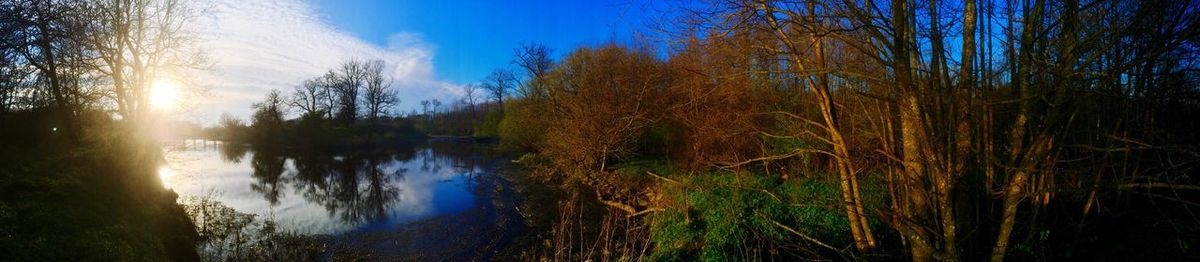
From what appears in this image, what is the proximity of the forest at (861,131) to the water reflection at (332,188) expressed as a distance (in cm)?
301

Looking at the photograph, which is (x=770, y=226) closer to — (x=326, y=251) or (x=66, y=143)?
(x=326, y=251)

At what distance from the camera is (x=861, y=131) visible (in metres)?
5.89

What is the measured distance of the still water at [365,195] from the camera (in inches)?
433

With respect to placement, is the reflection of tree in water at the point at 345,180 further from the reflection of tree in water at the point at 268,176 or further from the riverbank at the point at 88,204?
the riverbank at the point at 88,204

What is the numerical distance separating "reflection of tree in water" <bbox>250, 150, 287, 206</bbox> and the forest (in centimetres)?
356

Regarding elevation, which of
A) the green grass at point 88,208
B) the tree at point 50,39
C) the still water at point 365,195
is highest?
the tree at point 50,39

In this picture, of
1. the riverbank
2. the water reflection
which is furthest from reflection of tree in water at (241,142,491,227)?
the riverbank

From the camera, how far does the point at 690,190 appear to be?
1041 cm

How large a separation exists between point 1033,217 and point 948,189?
1174mm

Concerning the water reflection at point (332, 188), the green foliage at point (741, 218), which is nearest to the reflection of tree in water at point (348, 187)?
the water reflection at point (332, 188)

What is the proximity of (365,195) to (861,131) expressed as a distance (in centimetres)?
1549

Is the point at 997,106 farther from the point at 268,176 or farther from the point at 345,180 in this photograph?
the point at 268,176

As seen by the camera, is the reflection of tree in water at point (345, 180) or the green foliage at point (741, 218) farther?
the reflection of tree in water at point (345, 180)

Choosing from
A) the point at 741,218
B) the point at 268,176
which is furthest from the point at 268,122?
the point at 741,218
